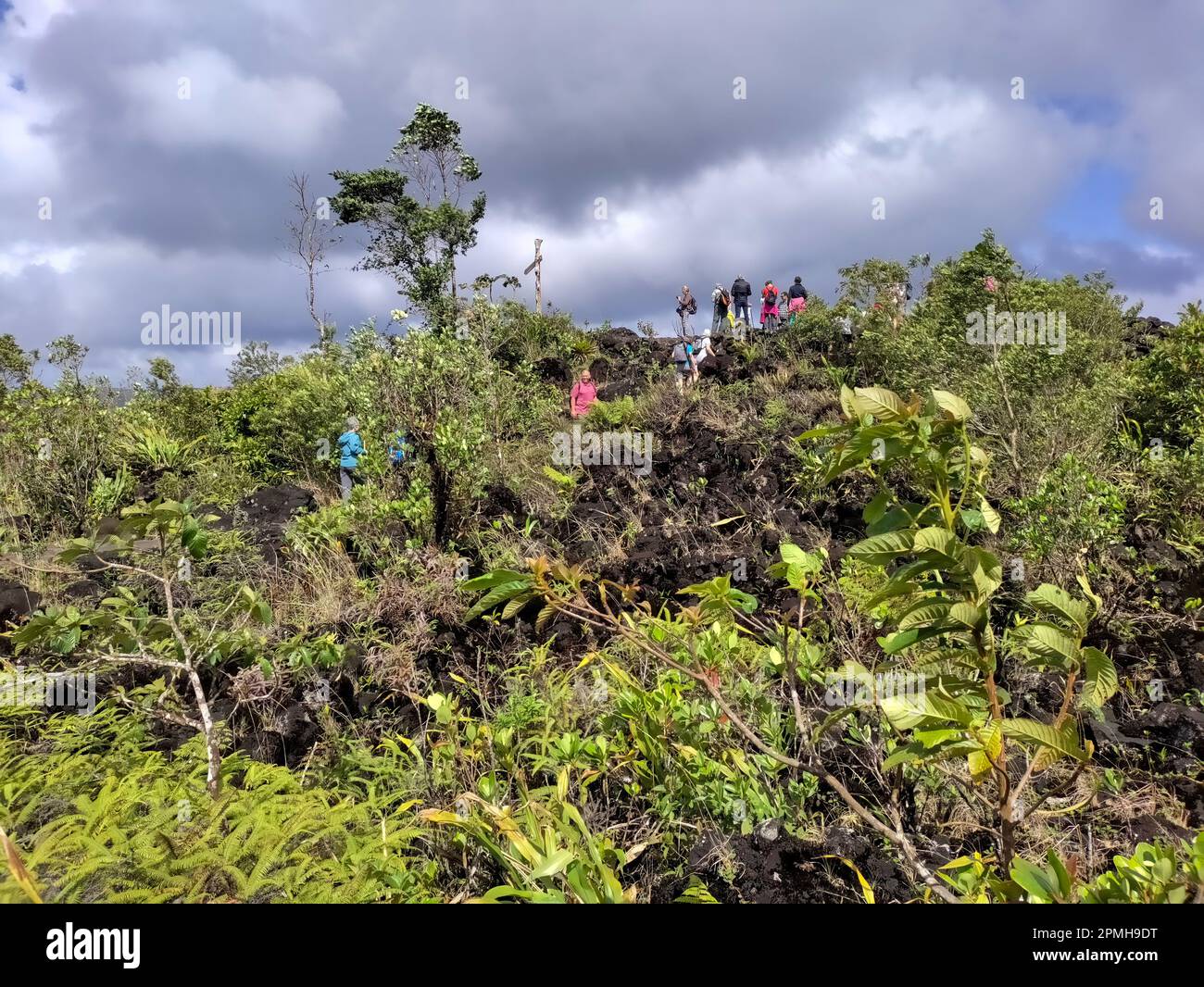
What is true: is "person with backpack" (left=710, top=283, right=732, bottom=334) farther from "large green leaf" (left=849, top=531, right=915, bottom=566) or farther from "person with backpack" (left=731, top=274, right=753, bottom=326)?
"large green leaf" (left=849, top=531, right=915, bottom=566)

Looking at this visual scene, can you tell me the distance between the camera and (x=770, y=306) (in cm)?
1459

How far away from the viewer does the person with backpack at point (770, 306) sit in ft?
47.7

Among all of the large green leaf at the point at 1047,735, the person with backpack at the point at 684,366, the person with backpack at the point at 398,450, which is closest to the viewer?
the large green leaf at the point at 1047,735

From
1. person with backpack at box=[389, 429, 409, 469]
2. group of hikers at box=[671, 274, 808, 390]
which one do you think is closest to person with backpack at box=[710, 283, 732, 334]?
group of hikers at box=[671, 274, 808, 390]

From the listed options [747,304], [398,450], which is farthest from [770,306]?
[398,450]

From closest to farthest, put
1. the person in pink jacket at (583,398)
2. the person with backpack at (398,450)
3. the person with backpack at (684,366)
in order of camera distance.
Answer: the person with backpack at (398,450)
the person in pink jacket at (583,398)
the person with backpack at (684,366)

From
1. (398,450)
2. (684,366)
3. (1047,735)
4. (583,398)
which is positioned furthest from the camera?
(684,366)

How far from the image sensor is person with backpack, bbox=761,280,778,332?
14547 mm

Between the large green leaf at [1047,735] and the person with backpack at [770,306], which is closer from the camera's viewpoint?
the large green leaf at [1047,735]

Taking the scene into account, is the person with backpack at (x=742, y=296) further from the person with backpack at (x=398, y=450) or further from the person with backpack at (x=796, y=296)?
the person with backpack at (x=398, y=450)

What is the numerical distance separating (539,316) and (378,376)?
8402 mm

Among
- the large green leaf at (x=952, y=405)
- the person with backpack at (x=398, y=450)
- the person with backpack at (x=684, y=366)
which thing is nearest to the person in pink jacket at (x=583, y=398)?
the person with backpack at (x=684, y=366)

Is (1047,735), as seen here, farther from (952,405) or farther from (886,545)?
(952,405)
